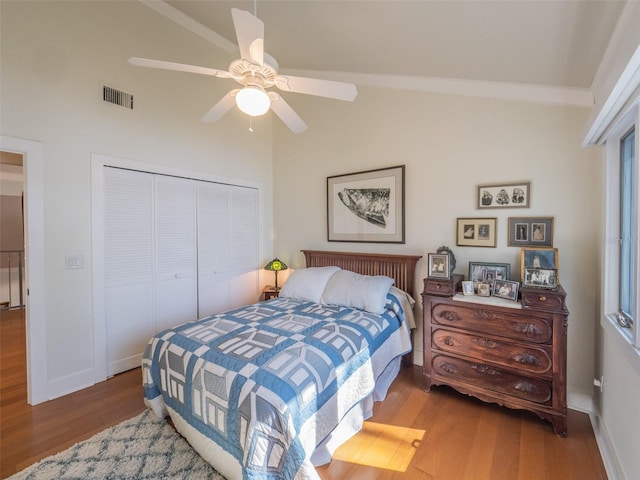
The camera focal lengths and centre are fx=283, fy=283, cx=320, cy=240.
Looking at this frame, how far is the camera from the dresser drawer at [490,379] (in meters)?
1.98

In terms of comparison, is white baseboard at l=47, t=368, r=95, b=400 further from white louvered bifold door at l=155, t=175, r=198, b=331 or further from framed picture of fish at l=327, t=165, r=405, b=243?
framed picture of fish at l=327, t=165, r=405, b=243

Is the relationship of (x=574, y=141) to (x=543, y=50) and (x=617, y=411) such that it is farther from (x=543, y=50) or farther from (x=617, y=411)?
(x=617, y=411)

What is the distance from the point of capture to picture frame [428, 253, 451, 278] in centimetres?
246

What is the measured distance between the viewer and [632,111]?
1.42 metres

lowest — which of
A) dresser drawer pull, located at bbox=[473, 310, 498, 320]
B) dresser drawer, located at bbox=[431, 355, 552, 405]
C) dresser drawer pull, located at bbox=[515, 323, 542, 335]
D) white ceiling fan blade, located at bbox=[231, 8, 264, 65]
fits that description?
dresser drawer, located at bbox=[431, 355, 552, 405]

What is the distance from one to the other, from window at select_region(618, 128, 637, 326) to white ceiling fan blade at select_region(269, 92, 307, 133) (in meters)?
2.04

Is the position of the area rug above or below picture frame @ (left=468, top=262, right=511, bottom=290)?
below

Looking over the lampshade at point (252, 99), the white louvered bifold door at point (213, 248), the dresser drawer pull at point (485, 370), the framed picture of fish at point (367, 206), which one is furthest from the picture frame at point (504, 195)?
the white louvered bifold door at point (213, 248)

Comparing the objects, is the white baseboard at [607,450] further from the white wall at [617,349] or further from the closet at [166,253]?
the closet at [166,253]

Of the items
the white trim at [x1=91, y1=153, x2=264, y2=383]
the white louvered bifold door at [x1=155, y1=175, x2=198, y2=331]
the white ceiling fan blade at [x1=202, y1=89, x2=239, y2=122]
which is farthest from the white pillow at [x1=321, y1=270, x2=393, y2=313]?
the white trim at [x1=91, y1=153, x2=264, y2=383]

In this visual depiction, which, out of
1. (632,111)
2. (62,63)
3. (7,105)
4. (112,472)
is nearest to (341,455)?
(112,472)

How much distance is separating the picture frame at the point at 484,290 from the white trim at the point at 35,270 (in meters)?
3.59

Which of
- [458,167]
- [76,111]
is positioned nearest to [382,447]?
[458,167]

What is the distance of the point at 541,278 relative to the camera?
2.08 metres
